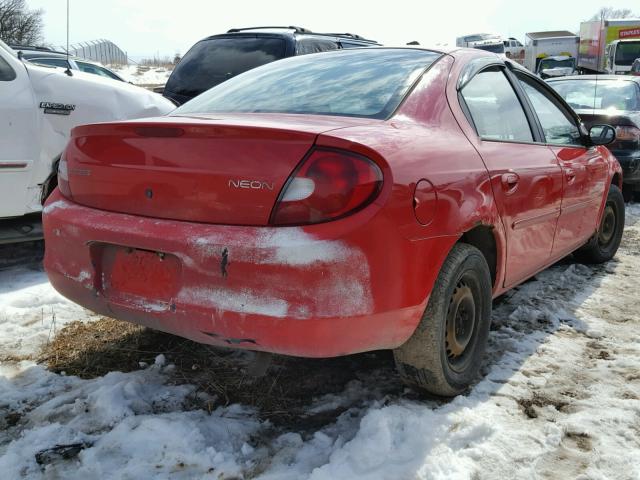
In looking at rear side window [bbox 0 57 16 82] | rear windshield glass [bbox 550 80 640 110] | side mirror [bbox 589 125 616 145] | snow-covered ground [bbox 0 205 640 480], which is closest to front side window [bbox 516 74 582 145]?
side mirror [bbox 589 125 616 145]

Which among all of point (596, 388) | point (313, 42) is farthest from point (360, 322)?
point (313, 42)

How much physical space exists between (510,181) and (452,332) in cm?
80

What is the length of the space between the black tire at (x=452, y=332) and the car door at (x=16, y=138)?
Answer: 2960mm

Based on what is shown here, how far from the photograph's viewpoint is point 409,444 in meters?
2.24

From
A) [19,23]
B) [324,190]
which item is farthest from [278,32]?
[19,23]

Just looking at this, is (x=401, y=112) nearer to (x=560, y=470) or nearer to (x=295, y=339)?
(x=295, y=339)

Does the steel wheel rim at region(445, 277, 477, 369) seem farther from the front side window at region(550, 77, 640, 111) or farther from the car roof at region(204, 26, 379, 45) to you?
the front side window at region(550, 77, 640, 111)

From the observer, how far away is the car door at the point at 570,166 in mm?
3684

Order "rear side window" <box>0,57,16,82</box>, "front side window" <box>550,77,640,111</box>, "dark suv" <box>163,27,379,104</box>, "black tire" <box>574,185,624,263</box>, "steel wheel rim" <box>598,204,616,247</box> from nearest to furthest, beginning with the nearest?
"rear side window" <box>0,57,16,82</box> → "black tire" <box>574,185,624,263</box> → "steel wheel rim" <box>598,204,616,247</box> → "dark suv" <box>163,27,379,104</box> → "front side window" <box>550,77,640,111</box>

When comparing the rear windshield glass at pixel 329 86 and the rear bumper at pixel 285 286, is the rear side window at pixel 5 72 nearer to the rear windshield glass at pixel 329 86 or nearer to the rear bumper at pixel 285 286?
the rear windshield glass at pixel 329 86

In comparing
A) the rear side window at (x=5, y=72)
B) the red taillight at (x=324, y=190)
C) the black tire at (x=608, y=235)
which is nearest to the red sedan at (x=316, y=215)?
the red taillight at (x=324, y=190)

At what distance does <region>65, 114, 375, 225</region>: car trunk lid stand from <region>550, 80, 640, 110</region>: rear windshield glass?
665cm

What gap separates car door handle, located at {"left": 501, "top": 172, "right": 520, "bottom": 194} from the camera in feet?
9.39

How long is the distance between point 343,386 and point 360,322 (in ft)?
2.42
